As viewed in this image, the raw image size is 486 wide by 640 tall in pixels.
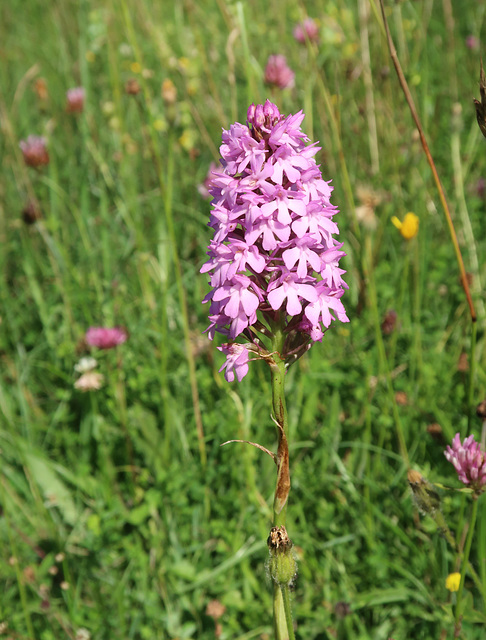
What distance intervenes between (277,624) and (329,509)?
2.83ft

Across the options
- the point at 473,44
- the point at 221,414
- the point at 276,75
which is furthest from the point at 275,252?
the point at 473,44

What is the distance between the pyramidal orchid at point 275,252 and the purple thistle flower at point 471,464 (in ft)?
1.51

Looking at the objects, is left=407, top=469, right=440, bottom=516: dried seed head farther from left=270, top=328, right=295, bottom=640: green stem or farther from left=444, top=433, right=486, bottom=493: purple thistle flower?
left=270, top=328, right=295, bottom=640: green stem

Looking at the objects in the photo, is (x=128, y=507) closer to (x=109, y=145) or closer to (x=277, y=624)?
(x=277, y=624)

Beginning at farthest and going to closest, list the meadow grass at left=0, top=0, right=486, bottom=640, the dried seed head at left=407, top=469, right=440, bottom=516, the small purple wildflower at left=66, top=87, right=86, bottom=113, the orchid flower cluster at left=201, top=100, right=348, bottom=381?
the small purple wildflower at left=66, top=87, right=86, bottom=113, the meadow grass at left=0, top=0, right=486, bottom=640, the dried seed head at left=407, top=469, right=440, bottom=516, the orchid flower cluster at left=201, top=100, right=348, bottom=381

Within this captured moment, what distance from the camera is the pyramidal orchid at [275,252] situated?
1.05 meters

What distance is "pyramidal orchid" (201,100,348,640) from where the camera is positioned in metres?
1.05

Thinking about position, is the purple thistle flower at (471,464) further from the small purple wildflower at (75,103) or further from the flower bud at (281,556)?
the small purple wildflower at (75,103)

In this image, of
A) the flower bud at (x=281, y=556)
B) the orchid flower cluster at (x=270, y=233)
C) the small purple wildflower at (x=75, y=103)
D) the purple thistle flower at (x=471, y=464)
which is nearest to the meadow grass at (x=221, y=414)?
the purple thistle flower at (x=471, y=464)

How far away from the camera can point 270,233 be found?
3.42 ft

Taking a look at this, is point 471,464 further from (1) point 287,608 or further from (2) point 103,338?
(2) point 103,338

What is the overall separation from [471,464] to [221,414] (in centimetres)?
124

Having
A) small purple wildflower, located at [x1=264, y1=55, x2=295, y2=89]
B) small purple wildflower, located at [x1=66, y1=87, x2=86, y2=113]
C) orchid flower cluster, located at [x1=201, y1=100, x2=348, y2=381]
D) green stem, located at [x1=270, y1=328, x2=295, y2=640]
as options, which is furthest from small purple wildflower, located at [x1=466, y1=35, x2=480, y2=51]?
green stem, located at [x1=270, y1=328, x2=295, y2=640]

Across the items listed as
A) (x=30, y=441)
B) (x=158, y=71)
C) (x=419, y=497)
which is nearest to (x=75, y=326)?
(x=30, y=441)
